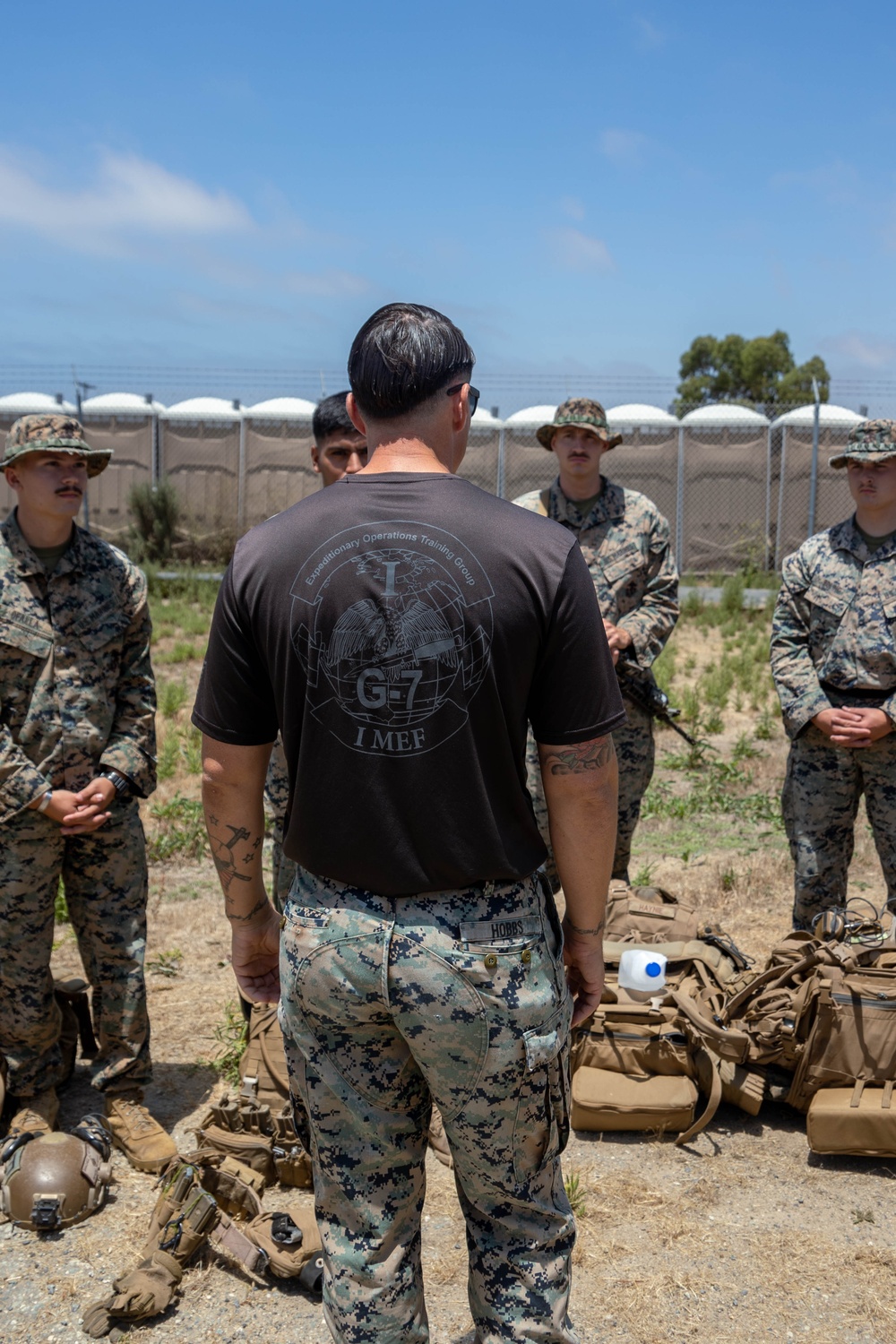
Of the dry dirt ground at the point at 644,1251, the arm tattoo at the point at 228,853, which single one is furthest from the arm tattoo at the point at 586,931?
the dry dirt ground at the point at 644,1251

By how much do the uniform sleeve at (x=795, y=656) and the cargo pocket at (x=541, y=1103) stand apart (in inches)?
105

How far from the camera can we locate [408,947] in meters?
1.89

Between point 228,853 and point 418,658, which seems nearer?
point 418,658

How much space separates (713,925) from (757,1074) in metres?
0.69

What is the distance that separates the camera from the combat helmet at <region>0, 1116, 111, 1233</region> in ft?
10.4

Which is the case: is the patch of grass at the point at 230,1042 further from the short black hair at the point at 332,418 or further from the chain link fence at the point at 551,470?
the chain link fence at the point at 551,470

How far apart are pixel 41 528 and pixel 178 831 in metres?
3.41

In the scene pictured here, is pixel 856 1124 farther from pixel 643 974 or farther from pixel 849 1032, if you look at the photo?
pixel 643 974

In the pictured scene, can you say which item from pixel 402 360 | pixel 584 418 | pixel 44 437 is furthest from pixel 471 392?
pixel 584 418

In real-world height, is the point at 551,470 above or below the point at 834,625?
above

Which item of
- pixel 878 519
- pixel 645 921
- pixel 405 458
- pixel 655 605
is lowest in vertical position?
pixel 645 921

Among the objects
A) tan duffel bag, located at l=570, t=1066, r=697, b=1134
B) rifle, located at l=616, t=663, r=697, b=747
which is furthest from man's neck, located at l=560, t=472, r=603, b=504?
tan duffel bag, located at l=570, t=1066, r=697, b=1134

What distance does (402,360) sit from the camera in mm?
1922

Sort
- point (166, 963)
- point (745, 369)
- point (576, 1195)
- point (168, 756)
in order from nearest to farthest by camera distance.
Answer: point (576, 1195)
point (166, 963)
point (168, 756)
point (745, 369)
